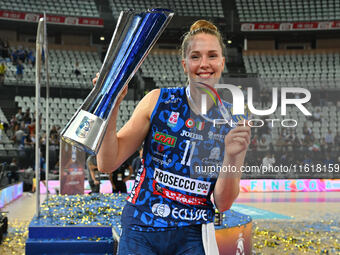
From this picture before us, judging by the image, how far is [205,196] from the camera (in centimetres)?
133

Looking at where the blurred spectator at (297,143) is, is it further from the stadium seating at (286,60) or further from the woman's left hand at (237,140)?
the stadium seating at (286,60)

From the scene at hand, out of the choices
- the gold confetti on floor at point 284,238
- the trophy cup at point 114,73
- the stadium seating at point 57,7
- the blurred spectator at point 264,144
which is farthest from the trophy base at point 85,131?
the stadium seating at point 57,7

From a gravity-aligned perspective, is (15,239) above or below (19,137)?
below

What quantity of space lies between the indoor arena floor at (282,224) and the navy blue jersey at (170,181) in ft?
7.20

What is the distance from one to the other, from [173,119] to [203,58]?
216 millimetres

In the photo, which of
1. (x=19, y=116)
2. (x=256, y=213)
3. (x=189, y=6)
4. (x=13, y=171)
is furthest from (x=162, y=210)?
(x=189, y=6)

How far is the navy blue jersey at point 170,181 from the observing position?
4.26 ft

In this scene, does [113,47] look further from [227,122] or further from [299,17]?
[299,17]

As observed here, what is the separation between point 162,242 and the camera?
129 cm

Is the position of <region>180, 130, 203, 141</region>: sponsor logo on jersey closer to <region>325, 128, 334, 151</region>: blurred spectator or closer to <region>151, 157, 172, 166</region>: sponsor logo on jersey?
<region>151, 157, 172, 166</region>: sponsor logo on jersey

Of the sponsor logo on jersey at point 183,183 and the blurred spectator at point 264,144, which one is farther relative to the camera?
the sponsor logo on jersey at point 183,183

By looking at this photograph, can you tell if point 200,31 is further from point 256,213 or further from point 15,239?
point 256,213

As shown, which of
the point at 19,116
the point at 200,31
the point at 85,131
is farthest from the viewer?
the point at 19,116

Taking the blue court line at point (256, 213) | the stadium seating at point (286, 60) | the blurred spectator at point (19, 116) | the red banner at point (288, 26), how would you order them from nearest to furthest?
1. the blue court line at point (256, 213)
2. the blurred spectator at point (19, 116)
3. the stadium seating at point (286, 60)
4. the red banner at point (288, 26)
